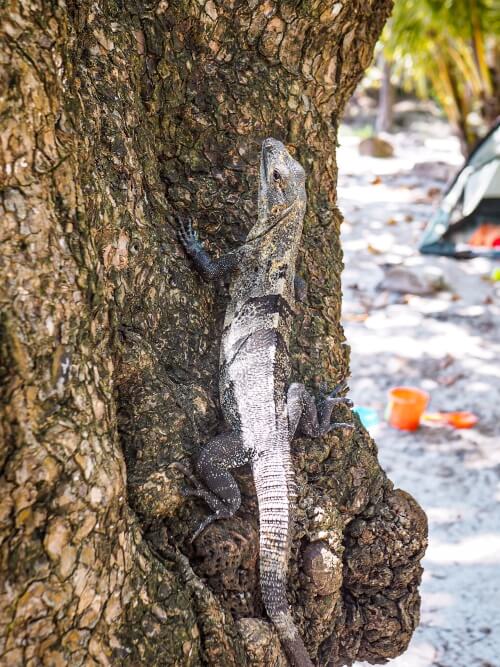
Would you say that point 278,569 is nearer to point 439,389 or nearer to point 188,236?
point 188,236

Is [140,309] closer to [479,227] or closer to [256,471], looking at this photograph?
[256,471]

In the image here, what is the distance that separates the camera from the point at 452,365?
657 centimetres

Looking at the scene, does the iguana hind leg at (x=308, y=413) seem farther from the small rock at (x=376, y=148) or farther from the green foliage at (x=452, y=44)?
the small rock at (x=376, y=148)

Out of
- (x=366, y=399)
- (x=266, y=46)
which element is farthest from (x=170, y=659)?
(x=366, y=399)

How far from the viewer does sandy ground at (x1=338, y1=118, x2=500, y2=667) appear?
3.92 metres

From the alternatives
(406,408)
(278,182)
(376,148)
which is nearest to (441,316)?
(406,408)

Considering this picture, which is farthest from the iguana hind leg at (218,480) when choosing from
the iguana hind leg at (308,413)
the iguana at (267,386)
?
the iguana hind leg at (308,413)

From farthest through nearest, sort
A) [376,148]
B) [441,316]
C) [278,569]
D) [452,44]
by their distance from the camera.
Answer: [376,148] < [452,44] < [441,316] < [278,569]

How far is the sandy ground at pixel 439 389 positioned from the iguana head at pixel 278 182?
241 centimetres

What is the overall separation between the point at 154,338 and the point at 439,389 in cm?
433

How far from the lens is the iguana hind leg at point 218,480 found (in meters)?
2.46

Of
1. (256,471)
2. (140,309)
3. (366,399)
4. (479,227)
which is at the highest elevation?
(479,227)

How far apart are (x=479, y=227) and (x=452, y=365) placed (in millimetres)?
2506

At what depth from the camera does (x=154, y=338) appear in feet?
8.17
